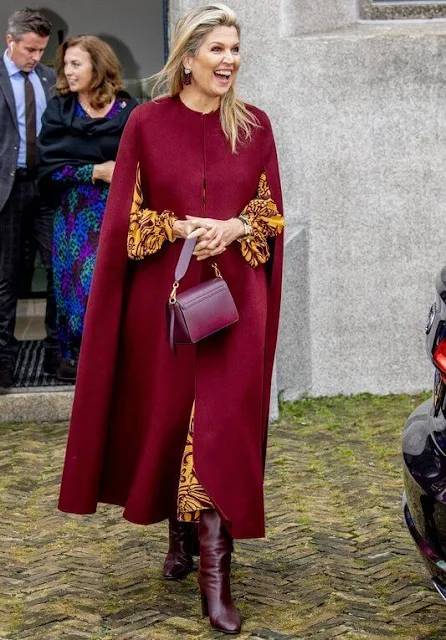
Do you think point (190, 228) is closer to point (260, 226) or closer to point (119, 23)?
point (260, 226)

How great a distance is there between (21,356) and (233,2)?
2.82 m

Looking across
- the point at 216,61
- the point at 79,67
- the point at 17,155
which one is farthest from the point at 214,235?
the point at 17,155

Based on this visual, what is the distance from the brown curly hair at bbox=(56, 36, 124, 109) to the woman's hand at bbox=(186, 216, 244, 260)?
3.19 metres

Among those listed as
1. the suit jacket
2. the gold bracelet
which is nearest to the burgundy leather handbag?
the gold bracelet

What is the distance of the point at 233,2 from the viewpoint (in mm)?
8055

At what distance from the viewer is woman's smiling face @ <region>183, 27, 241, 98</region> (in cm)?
484

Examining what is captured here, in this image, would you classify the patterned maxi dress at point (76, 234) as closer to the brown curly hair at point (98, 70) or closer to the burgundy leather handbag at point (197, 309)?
the brown curly hair at point (98, 70)

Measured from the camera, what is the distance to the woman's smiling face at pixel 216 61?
4844 mm

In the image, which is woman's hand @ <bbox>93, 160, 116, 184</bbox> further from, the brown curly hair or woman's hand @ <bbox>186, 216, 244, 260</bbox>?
woman's hand @ <bbox>186, 216, 244, 260</bbox>

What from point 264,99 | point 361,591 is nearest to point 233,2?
point 264,99

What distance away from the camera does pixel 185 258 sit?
189 inches

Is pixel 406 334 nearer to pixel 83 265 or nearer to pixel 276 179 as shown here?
pixel 83 265

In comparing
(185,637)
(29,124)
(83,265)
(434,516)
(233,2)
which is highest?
(233,2)

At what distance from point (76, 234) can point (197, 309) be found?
344 cm
